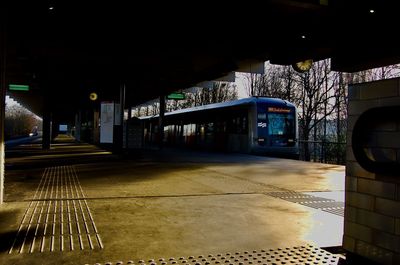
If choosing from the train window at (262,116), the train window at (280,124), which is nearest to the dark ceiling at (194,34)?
the train window at (262,116)

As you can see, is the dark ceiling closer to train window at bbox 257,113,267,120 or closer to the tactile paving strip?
the tactile paving strip

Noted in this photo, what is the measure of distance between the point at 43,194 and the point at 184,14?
558cm

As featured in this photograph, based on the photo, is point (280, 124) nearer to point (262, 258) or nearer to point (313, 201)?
point (313, 201)

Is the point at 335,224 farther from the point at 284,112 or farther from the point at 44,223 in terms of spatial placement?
the point at 284,112

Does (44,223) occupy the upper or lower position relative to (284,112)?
lower

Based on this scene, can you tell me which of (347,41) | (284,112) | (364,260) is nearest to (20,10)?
(347,41)

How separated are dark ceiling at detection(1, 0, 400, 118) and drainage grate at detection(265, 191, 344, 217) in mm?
2246

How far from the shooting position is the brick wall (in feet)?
→ 10.3

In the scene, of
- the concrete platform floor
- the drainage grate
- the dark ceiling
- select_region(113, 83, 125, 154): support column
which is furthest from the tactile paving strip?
select_region(113, 83, 125, 154): support column

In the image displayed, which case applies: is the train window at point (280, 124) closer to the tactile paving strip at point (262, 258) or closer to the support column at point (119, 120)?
the support column at point (119, 120)

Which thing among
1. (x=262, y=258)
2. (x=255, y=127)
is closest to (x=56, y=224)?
(x=262, y=258)

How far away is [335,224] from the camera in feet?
16.7

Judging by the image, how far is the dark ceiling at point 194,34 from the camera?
6.12 meters

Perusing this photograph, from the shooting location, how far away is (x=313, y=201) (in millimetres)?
6781
